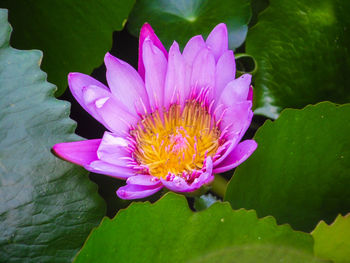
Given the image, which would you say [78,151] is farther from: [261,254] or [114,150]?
[261,254]

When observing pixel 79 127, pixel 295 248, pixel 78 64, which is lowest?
pixel 79 127

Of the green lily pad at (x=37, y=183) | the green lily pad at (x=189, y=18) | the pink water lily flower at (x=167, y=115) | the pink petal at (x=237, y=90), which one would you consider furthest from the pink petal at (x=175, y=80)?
the green lily pad at (x=189, y=18)

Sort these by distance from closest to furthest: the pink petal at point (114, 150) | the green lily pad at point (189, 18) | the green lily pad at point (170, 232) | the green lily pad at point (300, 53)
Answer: the green lily pad at point (170, 232) → the pink petal at point (114, 150) → the green lily pad at point (300, 53) → the green lily pad at point (189, 18)

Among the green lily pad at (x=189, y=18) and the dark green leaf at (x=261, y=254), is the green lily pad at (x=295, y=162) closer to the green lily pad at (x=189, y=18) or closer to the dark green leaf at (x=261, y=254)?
the dark green leaf at (x=261, y=254)

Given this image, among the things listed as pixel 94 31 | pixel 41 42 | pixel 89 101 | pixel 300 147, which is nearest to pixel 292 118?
pixel 300 147

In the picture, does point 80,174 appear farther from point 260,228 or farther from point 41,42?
point 41,42

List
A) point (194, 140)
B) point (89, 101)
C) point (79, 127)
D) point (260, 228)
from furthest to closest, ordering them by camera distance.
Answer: point (79, 127) < point (194, 140) < point (89, 101) < point (260, 228)

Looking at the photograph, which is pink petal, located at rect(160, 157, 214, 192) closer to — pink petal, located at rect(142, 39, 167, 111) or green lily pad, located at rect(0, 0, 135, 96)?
pink petal, located at rect(142, 39, 167, 111)
